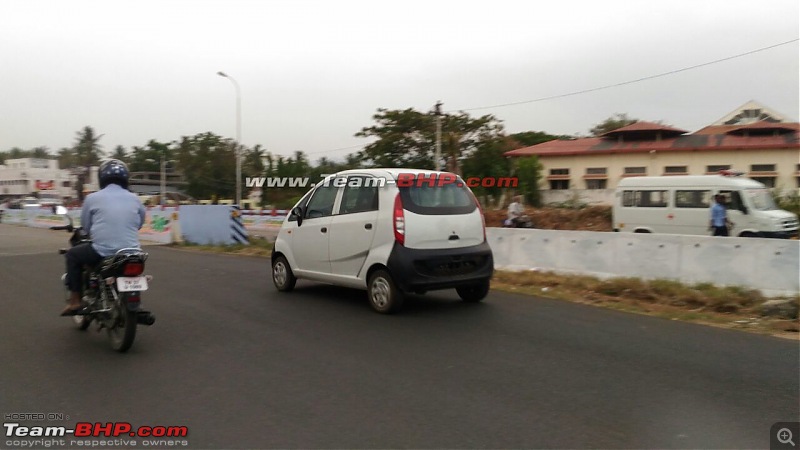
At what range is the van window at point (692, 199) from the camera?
53.1 feet

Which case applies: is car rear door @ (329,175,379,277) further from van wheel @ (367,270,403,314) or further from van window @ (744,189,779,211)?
van window @ (744,189,779,211)

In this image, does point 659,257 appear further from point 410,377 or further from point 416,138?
point 416,138

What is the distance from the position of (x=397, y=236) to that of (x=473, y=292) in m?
1.71

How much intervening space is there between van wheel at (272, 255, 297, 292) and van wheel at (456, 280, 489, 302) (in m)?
2.58

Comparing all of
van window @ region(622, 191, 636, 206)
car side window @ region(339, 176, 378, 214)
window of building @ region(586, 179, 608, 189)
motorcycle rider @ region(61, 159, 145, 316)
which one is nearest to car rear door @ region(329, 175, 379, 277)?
car side window @ region(339, 176, 378, 214)

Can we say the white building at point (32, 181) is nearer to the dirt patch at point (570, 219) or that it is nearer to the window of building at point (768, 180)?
the dirt patch at point (570, 219)

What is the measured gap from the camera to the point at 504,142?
39.5 metres

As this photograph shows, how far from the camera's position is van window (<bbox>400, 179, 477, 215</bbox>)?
732 cm

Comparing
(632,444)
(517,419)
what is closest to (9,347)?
(517,419)

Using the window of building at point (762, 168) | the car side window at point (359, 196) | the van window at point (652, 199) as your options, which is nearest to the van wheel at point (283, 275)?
the car side window at point (359, 196)

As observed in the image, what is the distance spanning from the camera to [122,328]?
5695 millimetres

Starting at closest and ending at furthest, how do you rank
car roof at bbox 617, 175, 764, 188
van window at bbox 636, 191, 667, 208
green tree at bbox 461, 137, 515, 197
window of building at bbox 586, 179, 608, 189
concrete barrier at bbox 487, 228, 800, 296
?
concrete barrier at bbox 487, 228, 800, 296
car roof at bbox 617, 175, 764, 188
van window at bbox 636, 191, 667, 208
window of building at bbox 586, 179, 608, 189
green tree at bbox 461, 137, 515, 197

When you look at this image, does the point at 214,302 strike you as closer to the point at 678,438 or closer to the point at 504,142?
the point at 678,438

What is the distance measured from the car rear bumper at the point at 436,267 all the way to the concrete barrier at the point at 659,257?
3.43 meters
